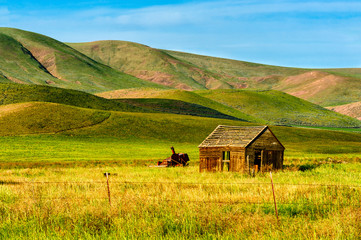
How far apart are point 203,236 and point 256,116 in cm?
17914

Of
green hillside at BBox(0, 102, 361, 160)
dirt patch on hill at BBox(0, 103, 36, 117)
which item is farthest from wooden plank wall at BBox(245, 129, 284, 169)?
dirt patch on hill at BBox(0, 103, 36, 117)

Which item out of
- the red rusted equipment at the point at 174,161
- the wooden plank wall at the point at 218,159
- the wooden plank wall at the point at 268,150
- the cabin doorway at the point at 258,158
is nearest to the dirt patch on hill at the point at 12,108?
the red rusted equipment at the point at 174,161

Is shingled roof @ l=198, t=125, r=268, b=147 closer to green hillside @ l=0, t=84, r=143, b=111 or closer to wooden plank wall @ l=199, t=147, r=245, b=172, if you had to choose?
wooden plank wall @ l=199, t=147, r=245, b=172

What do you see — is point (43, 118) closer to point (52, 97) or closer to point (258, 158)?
point (52, 97)

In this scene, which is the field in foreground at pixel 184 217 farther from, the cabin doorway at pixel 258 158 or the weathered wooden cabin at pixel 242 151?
the cabin doorway at pixel 258 158

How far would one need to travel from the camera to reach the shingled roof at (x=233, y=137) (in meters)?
37.7

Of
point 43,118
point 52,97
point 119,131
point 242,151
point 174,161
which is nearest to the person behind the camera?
point 242,151

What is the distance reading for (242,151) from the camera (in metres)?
36.9

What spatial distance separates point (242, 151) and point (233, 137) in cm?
249

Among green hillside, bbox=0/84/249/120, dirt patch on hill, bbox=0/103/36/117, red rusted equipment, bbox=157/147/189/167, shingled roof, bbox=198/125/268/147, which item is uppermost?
green hillside, bbox=0/84/249/120

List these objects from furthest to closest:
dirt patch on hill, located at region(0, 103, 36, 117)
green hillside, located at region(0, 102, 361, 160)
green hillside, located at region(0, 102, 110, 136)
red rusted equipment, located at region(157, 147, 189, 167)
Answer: dirt patch on hill, located at region(0, 103, 36, 117), green hillside, located at region(0, 102, 110, 136), green hillside, located at region(0, 102, 361, 160), red rusted equipment, located at region(157, 147, 189, 167)

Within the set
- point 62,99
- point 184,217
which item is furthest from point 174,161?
point 62,99

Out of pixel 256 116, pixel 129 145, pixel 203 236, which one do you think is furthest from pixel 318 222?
pixel 256 116

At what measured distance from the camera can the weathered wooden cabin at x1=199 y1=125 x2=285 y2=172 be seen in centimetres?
3697
